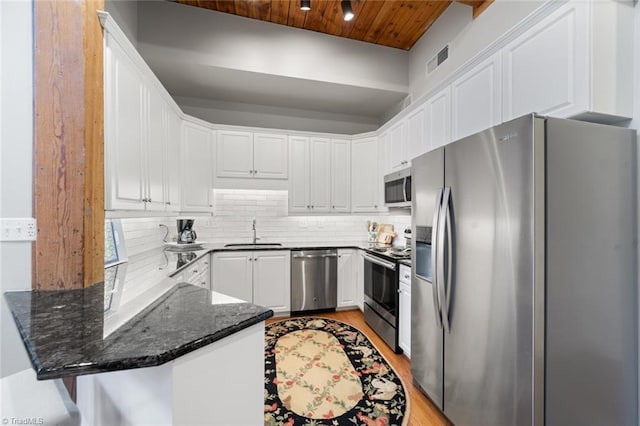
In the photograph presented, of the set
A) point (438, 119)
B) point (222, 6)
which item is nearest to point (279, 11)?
point (222, 6)

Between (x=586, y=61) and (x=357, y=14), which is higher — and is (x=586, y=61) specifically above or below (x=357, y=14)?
below

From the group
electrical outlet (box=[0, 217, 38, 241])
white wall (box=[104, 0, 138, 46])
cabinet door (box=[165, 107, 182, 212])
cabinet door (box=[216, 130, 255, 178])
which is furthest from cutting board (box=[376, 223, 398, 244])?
white wall (box=[104, 0, 138, 46])

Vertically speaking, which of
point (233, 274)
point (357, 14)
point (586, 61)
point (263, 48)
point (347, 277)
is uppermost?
point (357, 14)

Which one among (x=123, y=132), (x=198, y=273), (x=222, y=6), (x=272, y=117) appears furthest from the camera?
(x=272, y=117)

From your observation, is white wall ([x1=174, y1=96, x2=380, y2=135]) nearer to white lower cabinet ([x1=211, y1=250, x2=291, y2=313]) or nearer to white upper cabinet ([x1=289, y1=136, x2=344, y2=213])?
white upper cabinet ([x1=289, y1=136, x2=344, y2=213])

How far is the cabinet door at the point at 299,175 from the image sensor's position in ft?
12.6

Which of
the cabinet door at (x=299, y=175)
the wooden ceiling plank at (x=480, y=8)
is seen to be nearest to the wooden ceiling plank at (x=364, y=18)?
the wooden ceiling plank at (x=480, y=8)

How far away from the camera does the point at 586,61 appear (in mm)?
1351

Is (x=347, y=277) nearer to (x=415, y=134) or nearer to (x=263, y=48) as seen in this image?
(x=415, y=134)

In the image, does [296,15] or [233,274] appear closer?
[296,15]

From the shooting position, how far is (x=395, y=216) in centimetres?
378

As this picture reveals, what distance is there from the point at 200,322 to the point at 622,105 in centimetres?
223

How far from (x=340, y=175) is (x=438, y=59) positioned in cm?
184

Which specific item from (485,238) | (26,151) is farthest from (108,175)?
(485,238)
